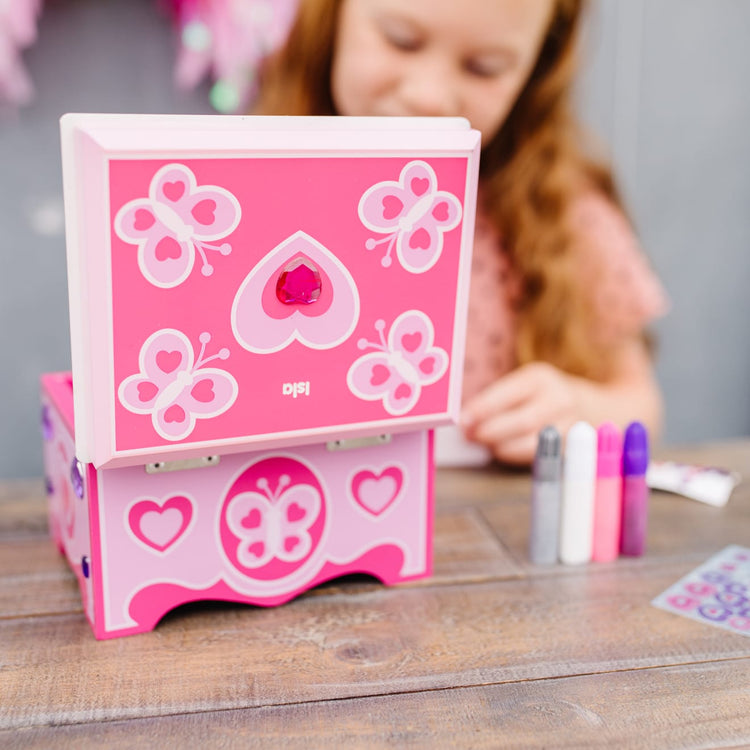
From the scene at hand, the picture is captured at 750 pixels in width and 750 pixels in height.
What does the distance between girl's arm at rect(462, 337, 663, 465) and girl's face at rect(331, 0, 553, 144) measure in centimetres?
33

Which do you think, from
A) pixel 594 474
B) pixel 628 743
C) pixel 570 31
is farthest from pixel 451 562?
pixel 570 31

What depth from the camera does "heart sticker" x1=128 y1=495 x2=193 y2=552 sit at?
0.67 metres

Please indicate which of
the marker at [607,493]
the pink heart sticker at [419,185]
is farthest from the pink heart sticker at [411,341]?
the marker at [607,493]

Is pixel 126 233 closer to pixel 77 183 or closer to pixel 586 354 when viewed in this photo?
pixel 77 183

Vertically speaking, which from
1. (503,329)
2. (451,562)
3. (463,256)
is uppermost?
(463,256)

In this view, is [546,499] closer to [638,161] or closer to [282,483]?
[282,483]

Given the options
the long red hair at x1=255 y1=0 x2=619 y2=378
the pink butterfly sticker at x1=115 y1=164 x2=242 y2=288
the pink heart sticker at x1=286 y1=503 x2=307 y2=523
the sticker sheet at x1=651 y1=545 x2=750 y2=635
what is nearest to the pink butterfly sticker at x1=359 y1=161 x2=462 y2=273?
the pink butterfly sticker at x1=115 y1=164 x2=242 y2=288

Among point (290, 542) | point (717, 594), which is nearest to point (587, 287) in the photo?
point (717, 594)

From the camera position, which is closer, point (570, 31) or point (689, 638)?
point (689, 638)

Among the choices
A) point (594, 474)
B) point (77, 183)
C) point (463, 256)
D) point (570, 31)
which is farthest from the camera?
point (570, 31)

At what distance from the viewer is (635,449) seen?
81cm

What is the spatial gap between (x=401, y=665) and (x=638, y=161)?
2.58ft

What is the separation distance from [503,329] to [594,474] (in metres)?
Result: 0.39

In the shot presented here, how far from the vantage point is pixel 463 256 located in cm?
69
